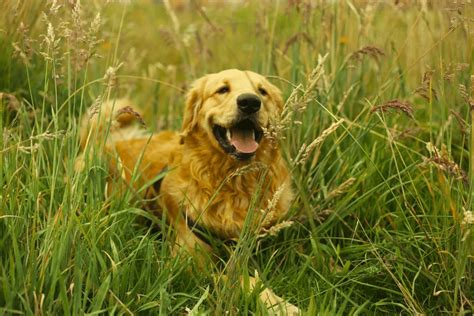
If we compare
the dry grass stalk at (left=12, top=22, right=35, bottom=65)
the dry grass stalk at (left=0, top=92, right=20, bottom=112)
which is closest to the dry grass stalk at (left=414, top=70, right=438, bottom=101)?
the dry grass stalk at (left=12, top=22, right=35, bottom=65)

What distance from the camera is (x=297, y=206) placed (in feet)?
10.7

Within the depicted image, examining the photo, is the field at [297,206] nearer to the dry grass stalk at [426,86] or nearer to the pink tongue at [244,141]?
the dry grass stalk at [426,86]

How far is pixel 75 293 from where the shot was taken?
6.90 feet

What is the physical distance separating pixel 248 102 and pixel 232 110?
104 millimetres

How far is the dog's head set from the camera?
10.3ft

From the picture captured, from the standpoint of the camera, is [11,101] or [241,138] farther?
[241,138]

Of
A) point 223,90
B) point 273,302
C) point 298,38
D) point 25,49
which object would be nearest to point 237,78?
point 223,90

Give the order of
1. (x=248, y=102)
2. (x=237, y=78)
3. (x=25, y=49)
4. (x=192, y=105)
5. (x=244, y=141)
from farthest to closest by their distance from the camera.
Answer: (x=192, y=105)
(x=237, y=78)
(x=244, y=141)
(x=248, y=102)
(x=25, y=49)

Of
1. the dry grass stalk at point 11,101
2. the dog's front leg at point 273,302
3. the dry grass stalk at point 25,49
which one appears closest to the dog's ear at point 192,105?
the dry grass stalk at point 11,101

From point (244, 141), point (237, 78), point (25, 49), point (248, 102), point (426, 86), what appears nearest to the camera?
point (426, 86)

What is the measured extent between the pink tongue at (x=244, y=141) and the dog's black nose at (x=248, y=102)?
6.2 inches

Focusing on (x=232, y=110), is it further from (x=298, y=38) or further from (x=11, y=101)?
(x=11, y=101)

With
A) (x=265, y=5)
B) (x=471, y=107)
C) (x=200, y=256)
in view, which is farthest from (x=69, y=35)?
(x=265, y=5)

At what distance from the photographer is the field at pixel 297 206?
221cm
